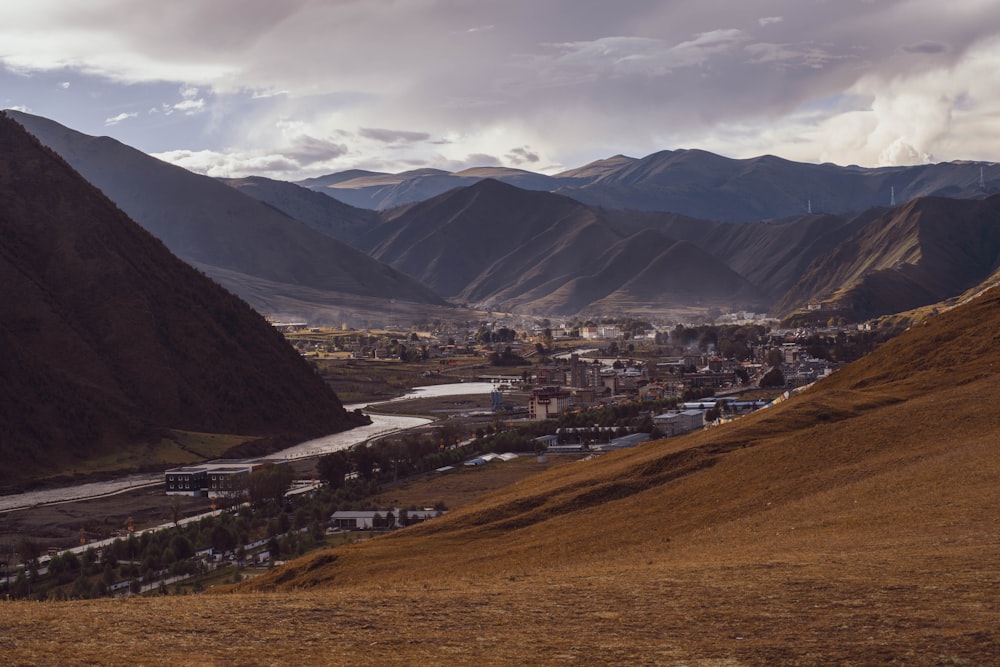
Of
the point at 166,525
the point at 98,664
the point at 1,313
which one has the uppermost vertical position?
the point at 1,313

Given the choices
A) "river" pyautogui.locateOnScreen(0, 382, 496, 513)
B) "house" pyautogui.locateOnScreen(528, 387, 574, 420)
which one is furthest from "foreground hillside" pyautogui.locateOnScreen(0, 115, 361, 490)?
"house" pyautogui.locateOnScreen(528, 387, 574, 420)

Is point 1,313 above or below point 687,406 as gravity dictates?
above

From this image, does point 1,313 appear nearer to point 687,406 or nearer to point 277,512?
point 277,512

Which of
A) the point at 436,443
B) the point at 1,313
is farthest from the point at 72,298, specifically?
the point at 436,443

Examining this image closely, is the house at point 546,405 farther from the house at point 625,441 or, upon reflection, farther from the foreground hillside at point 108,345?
the house at point 625,441

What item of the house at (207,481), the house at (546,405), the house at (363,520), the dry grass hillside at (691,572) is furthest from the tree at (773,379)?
the dry grass hillside at (691,572)

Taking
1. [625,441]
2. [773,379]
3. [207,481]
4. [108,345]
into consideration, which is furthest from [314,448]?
[773,379]

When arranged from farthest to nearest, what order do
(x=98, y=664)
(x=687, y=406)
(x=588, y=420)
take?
(x=687, y=406)
(x=588, y=420)
(x=98, y=664)

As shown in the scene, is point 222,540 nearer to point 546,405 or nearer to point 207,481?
point 207,481
